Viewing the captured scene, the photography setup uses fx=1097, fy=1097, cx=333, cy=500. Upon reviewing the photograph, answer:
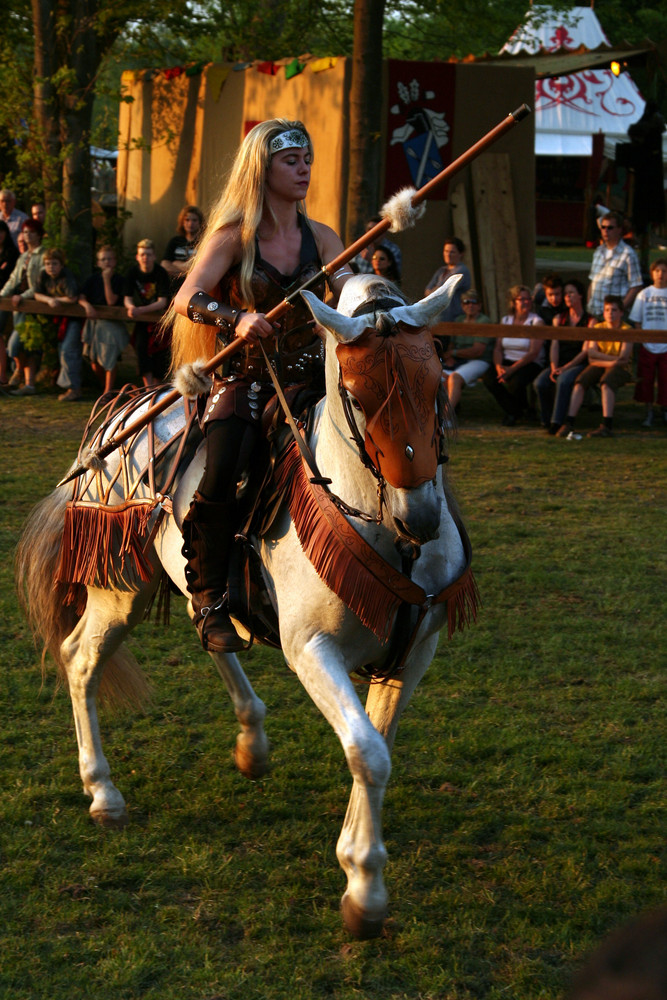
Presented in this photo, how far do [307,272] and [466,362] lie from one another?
8729 mm

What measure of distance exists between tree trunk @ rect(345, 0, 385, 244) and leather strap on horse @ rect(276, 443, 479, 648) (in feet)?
31.0

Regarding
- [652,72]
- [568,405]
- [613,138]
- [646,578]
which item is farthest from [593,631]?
[613,138]

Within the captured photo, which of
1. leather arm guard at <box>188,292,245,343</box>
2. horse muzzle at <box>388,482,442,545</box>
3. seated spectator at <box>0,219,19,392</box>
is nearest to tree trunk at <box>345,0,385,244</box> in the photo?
seated spectator at <box>0,219,19,392</box>

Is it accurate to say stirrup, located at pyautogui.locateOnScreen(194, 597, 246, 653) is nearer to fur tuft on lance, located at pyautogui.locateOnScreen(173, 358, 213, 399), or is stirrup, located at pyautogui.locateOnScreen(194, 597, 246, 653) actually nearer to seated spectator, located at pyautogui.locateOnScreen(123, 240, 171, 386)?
fur tuft on lance, located at pyautogui.locateOnScreen(173, 358, 213, 399)

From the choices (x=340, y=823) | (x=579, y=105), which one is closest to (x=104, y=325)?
(x=340, y=823)

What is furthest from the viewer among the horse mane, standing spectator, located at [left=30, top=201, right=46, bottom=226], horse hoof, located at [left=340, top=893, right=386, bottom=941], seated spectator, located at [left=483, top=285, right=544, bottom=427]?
standing spectator, located at [left=30, top=201, right=46, bottom=226]

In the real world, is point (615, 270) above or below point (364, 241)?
above

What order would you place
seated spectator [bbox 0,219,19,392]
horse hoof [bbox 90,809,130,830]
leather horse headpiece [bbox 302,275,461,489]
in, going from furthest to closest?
seated spectator [bbox 0,219,19,392], horse hoof [bbox 90,809,130,830], leather horse headpiece [bbox 302,275,461,489]

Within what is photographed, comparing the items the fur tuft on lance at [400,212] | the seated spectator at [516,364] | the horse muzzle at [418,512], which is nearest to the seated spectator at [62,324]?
the seated spectator at [516,364]

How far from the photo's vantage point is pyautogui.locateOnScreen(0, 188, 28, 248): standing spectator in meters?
15.8

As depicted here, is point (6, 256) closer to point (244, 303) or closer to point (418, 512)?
point (244, 303)

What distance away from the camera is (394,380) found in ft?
10.7

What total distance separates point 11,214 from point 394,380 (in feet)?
46.3

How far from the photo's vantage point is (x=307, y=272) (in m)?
4.13
